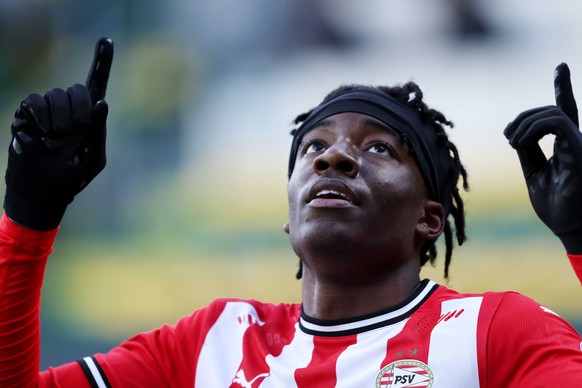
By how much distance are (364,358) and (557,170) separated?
0.72 m

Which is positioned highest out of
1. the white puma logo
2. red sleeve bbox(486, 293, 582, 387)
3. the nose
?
the nose

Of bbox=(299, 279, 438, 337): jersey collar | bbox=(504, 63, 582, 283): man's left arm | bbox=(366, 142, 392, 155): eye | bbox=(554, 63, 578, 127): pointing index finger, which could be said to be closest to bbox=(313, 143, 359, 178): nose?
bbox=(366, 142, 392, 155): eye

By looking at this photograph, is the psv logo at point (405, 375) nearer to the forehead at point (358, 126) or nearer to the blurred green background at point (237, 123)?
the forehead at point (358, 126)

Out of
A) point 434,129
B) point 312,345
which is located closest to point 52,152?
point 312,345

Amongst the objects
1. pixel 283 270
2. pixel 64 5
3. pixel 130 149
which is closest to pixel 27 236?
pixel 283 270

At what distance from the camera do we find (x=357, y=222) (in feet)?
9.18

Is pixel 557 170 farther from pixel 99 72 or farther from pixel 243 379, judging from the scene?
pixel 99 72

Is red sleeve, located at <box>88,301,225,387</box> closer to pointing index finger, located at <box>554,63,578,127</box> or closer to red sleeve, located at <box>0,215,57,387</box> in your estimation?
red sleeve, located at <box>0,215,57,387</box>

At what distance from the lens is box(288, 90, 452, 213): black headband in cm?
306

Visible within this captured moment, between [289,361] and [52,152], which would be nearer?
[52,152]

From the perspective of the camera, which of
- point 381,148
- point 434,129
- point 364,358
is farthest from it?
point 434,129

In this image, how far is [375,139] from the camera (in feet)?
9.86

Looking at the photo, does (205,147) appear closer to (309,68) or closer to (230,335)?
(309,68)

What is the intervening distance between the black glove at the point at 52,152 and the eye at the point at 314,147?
704 mm
